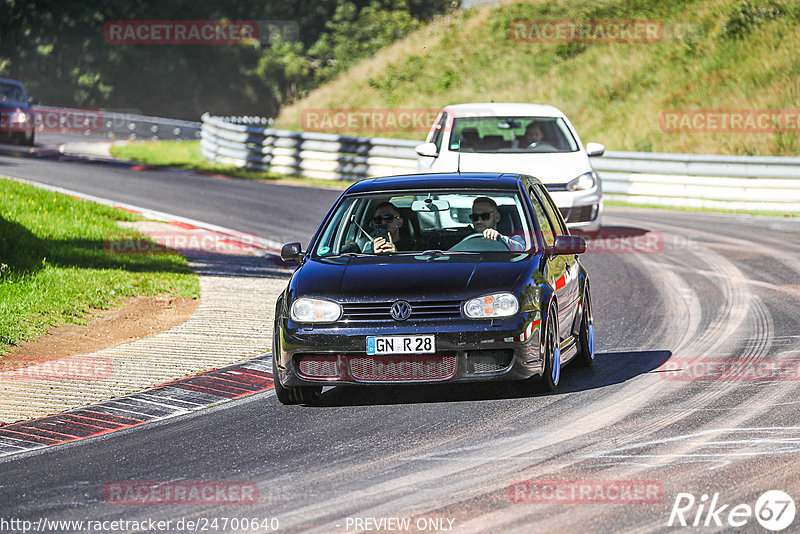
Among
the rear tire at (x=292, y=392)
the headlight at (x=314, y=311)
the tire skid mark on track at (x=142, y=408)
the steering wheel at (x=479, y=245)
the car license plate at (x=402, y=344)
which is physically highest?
the steering wheel at (x=479, y=245)

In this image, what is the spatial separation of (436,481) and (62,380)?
170 inches

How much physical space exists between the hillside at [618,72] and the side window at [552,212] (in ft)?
66.4

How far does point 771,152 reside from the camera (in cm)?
2884

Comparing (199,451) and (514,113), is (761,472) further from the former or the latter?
(514,113)

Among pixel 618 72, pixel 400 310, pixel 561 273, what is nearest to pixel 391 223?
pixel 561 273

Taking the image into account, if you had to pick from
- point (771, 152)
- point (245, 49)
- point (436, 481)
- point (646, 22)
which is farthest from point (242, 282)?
point (245, 49)

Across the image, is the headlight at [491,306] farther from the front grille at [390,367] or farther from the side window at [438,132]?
the side window at [438,132]

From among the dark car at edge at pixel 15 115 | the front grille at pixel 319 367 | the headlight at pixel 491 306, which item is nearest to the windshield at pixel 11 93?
the dark car at edge at pixel 15 115

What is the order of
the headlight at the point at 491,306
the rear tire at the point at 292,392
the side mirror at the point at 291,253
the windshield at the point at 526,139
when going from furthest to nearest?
the windshield at the point at 526,139 < the side mirror at the point at 291,253 < the rear tire at the point at 292,392 < the headlight at the point at 491,306

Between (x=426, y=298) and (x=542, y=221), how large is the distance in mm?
1778

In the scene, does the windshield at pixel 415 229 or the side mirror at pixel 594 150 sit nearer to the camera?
the windshield at pixel 415 229

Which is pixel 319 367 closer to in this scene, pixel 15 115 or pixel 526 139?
pixel 526 139

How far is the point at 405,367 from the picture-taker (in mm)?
7977

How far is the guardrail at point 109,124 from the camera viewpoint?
4891cm
